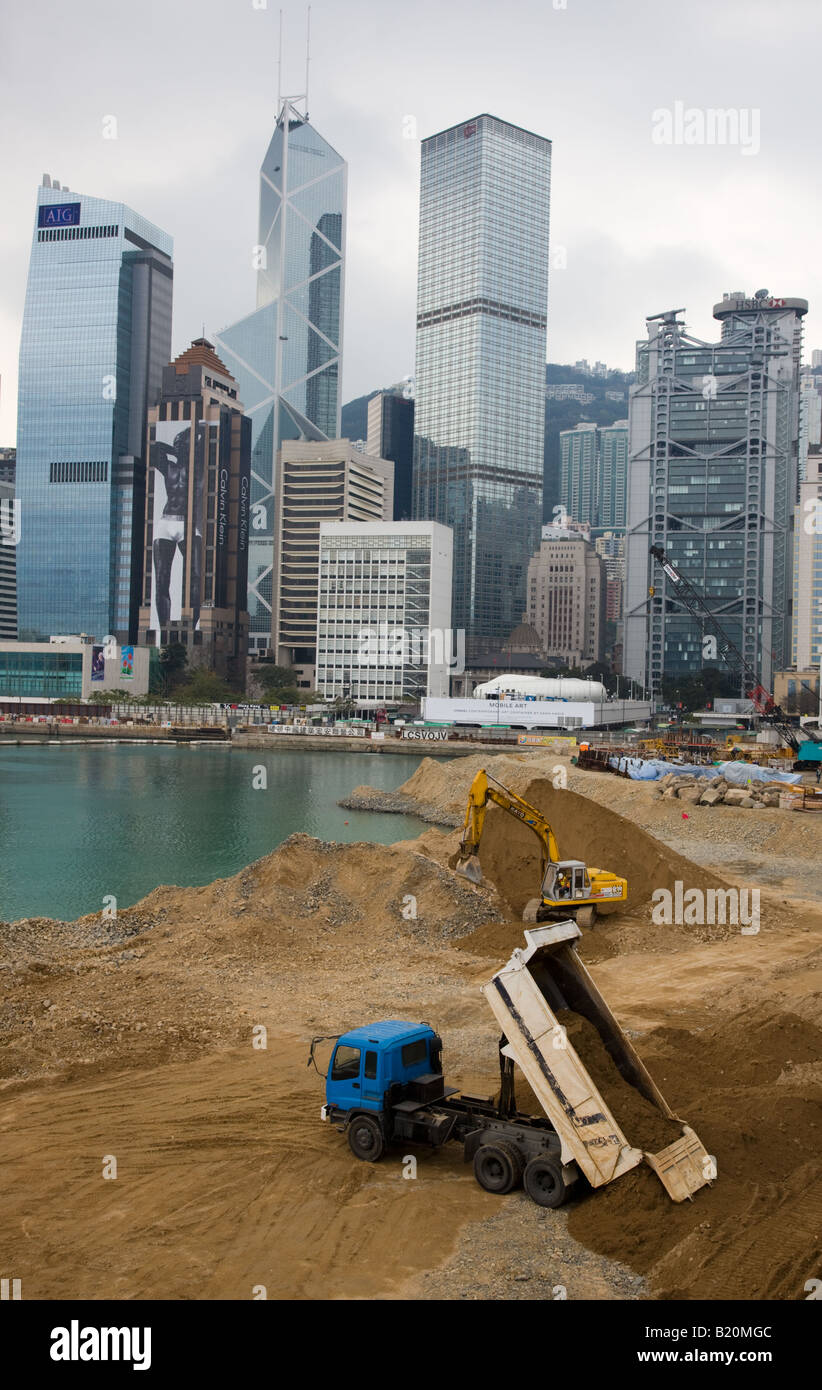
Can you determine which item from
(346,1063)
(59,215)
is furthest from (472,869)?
(59,215)

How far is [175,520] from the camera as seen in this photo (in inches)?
7205

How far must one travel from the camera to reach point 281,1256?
1061cm

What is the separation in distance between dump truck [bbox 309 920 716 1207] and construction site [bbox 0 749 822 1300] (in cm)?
13

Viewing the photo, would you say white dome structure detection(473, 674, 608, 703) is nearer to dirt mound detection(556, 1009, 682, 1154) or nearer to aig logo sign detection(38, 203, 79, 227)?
aig logo sign detection(38, 203, 79, 227)

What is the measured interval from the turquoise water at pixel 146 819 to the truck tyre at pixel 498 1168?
74.4 feet

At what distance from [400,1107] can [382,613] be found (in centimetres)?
15381

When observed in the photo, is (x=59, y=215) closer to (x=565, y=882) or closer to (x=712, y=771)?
(x=712, y=771)

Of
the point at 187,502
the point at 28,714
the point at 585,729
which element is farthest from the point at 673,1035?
the point at 187,502

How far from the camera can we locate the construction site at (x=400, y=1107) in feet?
34.2

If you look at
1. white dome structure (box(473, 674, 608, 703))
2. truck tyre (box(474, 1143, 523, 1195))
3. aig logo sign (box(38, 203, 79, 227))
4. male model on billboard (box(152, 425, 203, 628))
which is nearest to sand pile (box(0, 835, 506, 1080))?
truck tyre (box(474, 1143, 523, 1195))

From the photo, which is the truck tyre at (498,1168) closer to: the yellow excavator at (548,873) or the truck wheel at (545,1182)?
the truck wheel at (545,1182)

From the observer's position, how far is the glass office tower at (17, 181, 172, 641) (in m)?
183
